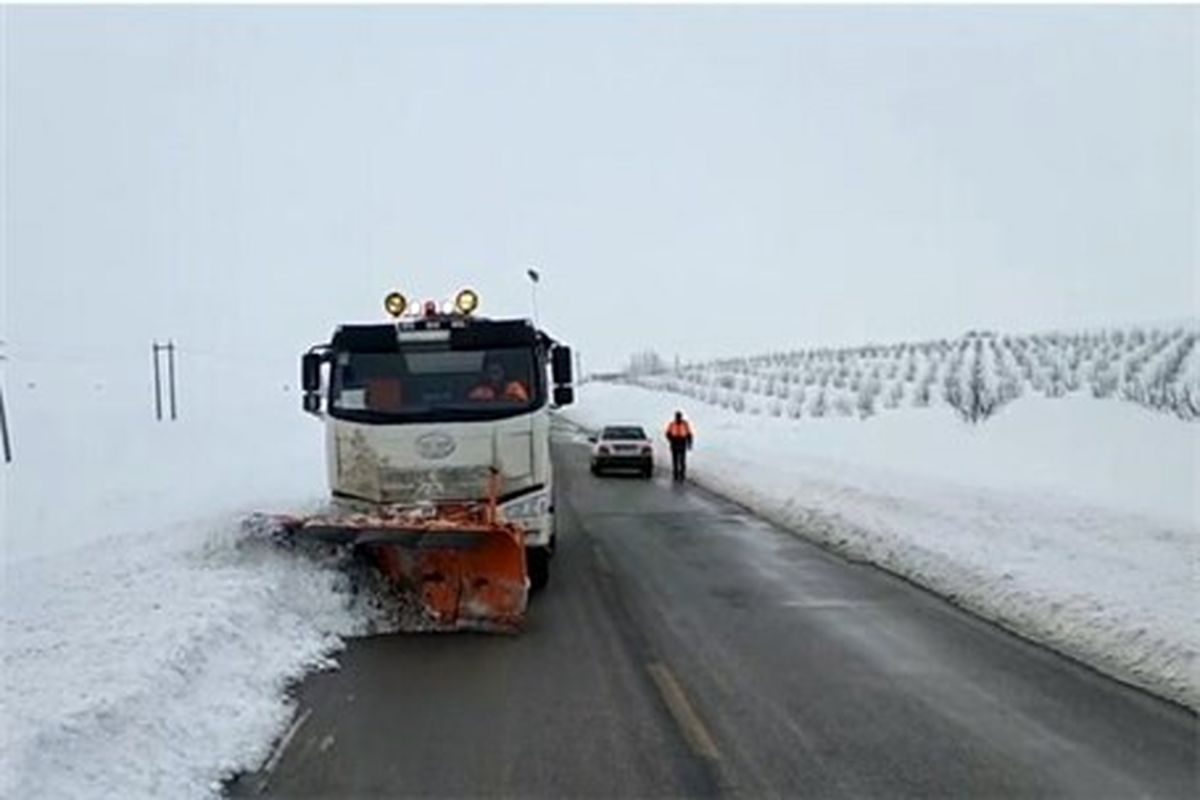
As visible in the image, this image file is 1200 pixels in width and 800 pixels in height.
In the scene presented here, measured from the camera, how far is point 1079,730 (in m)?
7.25

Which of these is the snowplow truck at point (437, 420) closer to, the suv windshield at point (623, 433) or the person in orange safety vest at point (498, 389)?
the person in orange safety vest at point (498, 389)

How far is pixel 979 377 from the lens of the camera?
51719 mm

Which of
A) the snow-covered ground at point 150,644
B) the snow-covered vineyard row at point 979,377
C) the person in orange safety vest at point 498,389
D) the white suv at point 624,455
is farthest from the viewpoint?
the snow-covered vineyard row at point 979,377

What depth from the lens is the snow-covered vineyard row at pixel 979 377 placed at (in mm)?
43531

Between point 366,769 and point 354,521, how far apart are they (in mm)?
4685

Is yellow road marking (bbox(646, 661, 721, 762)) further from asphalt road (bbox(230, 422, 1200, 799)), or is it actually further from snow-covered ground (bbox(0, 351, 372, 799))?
snow-covered ground (bbox(0, 351, 372, 799))

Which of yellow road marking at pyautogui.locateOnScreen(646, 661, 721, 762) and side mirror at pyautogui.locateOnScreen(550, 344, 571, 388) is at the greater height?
side mirror at pyautogui.locateOnScreen(550, 344, 571, 388)

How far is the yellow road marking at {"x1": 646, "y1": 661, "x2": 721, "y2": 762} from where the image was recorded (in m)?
6.82

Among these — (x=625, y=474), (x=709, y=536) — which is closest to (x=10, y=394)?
(x=625, y=474)

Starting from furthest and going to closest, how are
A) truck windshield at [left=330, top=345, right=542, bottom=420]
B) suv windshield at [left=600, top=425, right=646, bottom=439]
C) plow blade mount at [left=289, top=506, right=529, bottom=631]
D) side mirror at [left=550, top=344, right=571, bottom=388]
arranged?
1. suv windshield at [left=600, top=425, right=646, bottom=439]
2. side mirror at [left=550, top=344, right=571, bottom=388]
3. truck windshield at [left=330, top=345, right=542, bottom=420]
4. plow blade mount at [left=289, top=506, right=529, bottom=631]

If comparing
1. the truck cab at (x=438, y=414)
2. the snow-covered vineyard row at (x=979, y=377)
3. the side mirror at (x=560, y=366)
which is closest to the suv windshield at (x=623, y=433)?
the snow-covered vineyard row at (x=979, y=377)

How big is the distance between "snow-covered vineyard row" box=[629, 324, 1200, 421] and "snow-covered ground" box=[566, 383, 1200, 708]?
9.30 ft

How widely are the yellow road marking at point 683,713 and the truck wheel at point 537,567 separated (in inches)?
142

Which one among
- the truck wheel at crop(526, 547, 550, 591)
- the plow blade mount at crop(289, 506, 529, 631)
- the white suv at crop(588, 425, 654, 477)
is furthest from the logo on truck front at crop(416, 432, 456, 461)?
the white suv at crop(588, 425, 654, 477)
